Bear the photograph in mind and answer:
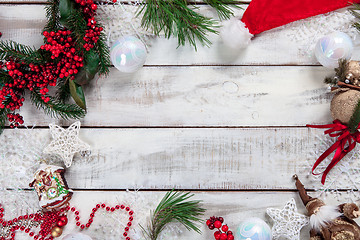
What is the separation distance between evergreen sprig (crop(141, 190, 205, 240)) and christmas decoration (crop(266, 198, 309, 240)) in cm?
23

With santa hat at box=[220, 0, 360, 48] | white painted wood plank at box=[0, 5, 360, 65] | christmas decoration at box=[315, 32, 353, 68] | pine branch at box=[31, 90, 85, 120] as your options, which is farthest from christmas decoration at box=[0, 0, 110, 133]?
christmas decoration at box=[315, 32, 353, 68]

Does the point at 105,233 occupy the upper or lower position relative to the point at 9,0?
lower

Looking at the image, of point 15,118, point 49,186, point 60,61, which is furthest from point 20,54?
point 49,186

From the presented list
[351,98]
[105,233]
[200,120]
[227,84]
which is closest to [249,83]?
[227,84]

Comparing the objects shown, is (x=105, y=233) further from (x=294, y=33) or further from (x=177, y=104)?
(x=294, y=33)

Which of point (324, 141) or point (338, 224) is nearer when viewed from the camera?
point (338, 224)

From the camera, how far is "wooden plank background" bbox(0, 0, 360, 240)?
113 cm

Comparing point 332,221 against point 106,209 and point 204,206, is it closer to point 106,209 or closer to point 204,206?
point 204,206

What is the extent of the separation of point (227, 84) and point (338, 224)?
0.54 metres

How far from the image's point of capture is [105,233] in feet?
3.69

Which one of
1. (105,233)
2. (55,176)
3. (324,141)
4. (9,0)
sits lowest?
(105,233)

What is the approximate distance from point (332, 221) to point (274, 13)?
679 mm

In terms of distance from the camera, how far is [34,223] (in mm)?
1124

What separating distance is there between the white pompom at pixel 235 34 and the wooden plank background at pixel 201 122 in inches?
1.6
